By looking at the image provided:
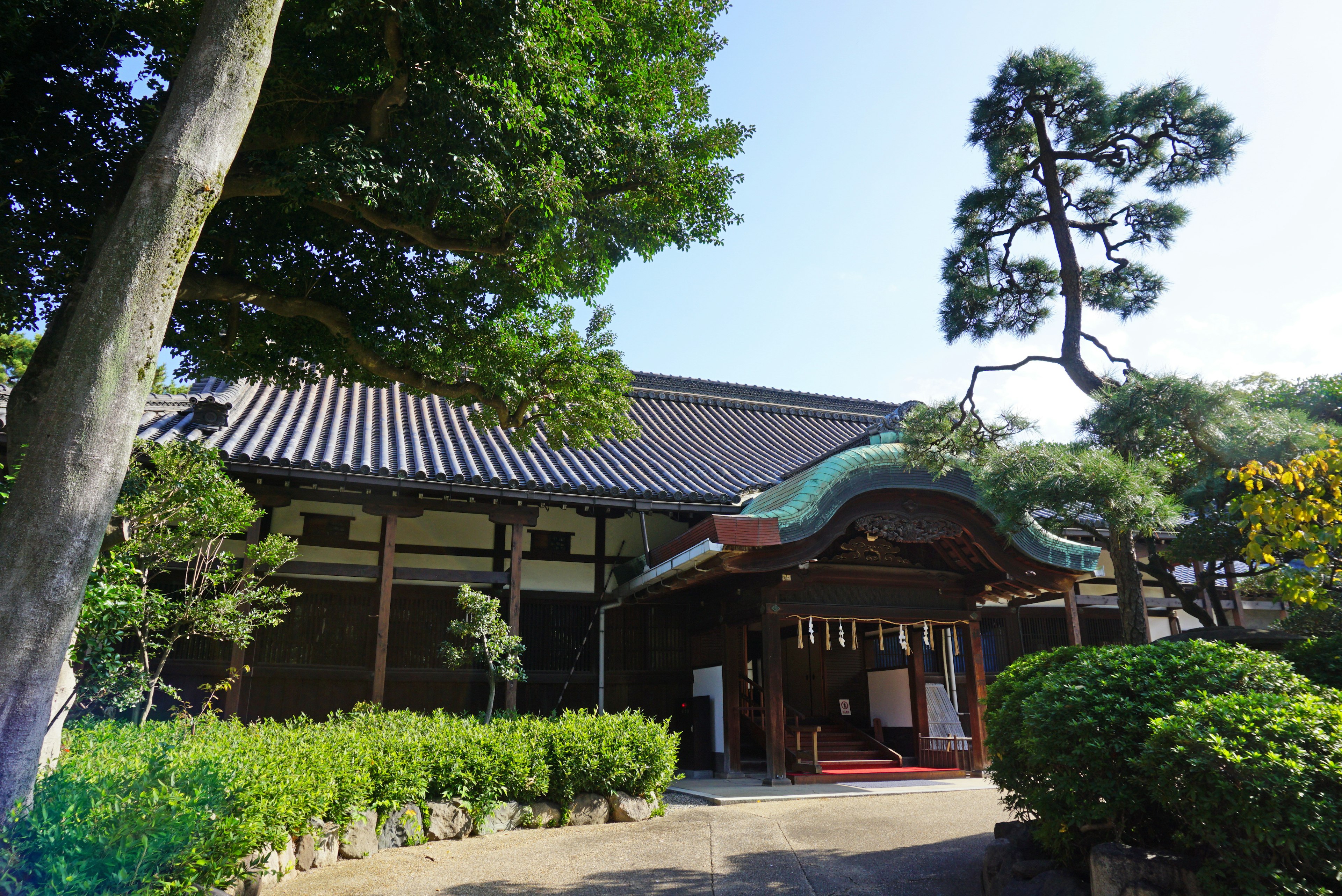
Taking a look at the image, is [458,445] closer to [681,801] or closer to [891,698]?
[681,801]

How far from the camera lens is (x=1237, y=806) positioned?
382cm

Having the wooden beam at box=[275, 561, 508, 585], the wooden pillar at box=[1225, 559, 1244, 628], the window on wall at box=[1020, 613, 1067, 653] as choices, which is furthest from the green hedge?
the wooden pillar at box=[1225, 559, 1244, 628]

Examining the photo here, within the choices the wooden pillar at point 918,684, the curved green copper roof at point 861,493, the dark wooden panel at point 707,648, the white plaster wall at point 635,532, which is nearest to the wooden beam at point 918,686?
the wooden pillar at point 918,684

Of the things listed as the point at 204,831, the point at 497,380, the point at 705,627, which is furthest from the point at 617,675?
the point at 204,831

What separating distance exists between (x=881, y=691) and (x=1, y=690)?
43.8ft

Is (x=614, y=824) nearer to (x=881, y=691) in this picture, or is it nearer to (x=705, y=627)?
(x=705, y=627)

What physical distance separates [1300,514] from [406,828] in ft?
23.1

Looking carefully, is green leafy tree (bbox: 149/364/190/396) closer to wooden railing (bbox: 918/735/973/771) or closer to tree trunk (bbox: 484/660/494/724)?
tree trunk (bbox: 484/660/494/724)

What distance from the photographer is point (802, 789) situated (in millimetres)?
10453

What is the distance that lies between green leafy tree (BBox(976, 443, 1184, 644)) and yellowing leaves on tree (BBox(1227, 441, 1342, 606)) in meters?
0.52

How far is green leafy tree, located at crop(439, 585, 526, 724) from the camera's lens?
383 inches

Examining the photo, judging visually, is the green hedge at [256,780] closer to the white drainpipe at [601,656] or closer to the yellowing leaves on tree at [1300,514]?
the white drainpipe at [601,656]

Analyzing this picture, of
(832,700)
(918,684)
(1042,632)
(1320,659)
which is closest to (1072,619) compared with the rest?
(1042,632)

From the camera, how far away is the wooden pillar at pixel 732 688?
1172 cm
